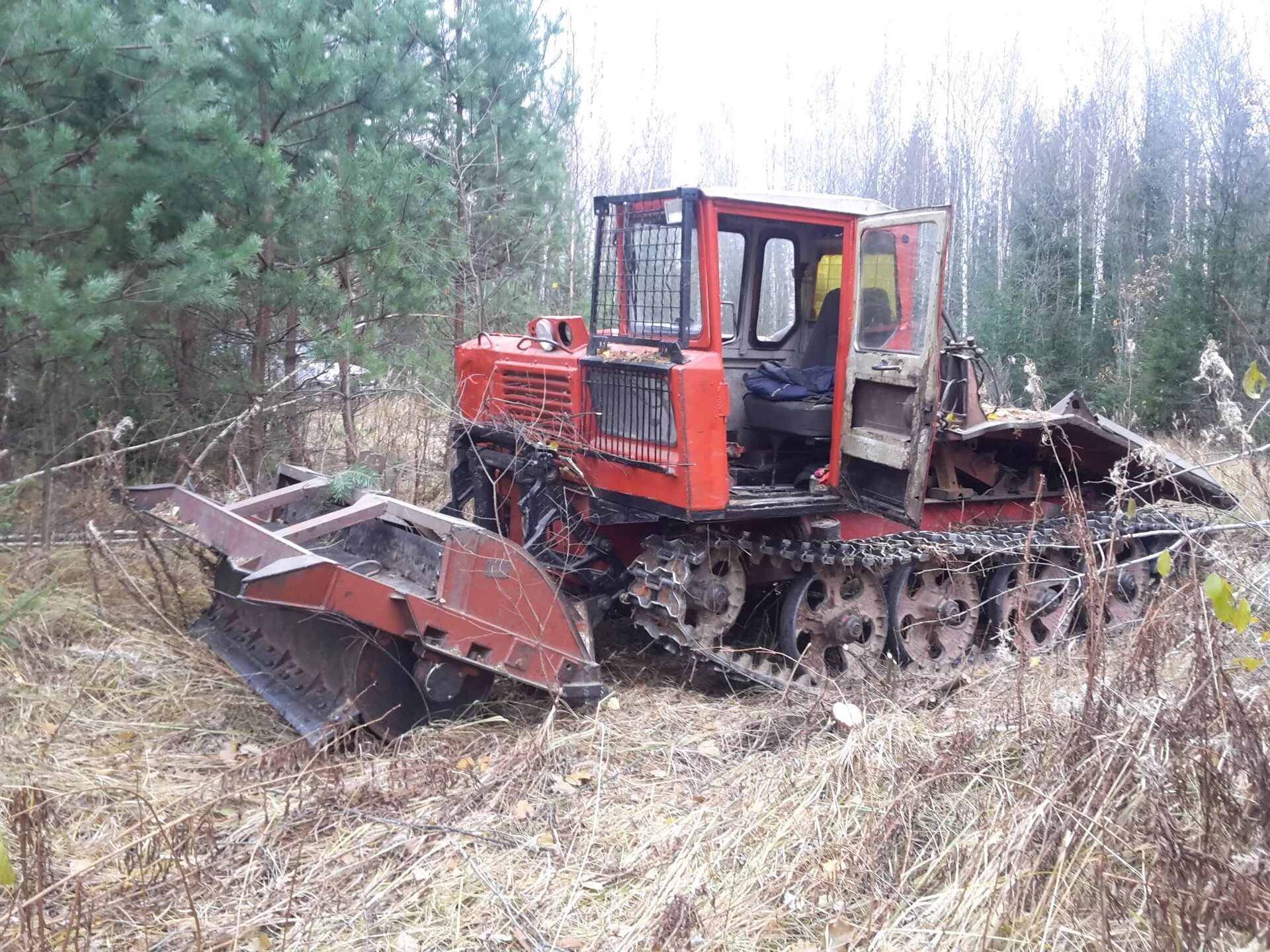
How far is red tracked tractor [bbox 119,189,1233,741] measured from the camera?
481cm

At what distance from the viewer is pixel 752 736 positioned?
5020 mm

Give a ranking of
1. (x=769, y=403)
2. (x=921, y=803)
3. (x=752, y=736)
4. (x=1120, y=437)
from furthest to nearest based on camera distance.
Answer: (x=1120, y=437)
(x=769, y=403)
(x=752, y=736)
(x=921, y=803)

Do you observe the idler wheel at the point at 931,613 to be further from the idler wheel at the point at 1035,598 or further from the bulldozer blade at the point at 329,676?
the bulldozer blade at the point at 329,676

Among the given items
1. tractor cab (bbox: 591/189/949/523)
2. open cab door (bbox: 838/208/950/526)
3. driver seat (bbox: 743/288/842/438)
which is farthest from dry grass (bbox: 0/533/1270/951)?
driver seat (bbox: 743/288/842/438)

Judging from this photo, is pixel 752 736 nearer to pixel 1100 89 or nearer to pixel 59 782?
pixel 59 782

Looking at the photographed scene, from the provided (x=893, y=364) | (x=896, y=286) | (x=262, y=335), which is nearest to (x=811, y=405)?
(x=893, y=364)

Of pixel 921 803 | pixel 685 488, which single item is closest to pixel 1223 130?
pixel 685 488

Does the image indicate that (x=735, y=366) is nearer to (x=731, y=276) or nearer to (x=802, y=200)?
(x=731, y=276)

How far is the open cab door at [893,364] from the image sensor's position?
5180mm

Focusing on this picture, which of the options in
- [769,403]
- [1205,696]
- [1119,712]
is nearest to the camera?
[1205,696]

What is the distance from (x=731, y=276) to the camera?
6625 mm

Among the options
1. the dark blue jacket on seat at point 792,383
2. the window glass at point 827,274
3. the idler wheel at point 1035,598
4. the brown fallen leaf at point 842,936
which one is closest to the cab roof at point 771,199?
the window glass at point 827,274

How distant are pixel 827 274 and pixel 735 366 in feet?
2.61

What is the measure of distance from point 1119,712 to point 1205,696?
30cm
